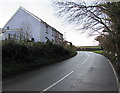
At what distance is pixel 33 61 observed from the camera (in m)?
15.3

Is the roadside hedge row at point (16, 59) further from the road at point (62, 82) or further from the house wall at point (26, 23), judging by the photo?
the house wall at point (26, 23)

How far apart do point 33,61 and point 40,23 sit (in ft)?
56.7

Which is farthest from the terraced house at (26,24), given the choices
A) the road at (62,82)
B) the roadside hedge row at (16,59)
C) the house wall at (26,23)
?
the road at (62,82)

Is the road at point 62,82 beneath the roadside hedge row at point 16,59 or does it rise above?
beneath

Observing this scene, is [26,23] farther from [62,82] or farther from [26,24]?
[62,82]

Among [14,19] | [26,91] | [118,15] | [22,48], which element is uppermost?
[14,19]

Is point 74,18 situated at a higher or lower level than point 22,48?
higher

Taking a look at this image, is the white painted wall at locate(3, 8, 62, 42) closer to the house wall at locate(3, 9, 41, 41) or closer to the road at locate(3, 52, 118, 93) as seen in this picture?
the house wall at locate(3, 9, 41, 41)

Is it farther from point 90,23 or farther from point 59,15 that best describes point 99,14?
point 59,15

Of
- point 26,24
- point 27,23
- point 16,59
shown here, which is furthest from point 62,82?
point 27,23

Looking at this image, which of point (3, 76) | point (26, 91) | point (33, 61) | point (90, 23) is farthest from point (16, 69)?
point (90, 23)

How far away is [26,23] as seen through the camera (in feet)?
103

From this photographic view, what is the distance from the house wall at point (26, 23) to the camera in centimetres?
3105

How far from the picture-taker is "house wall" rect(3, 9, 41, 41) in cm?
3105
